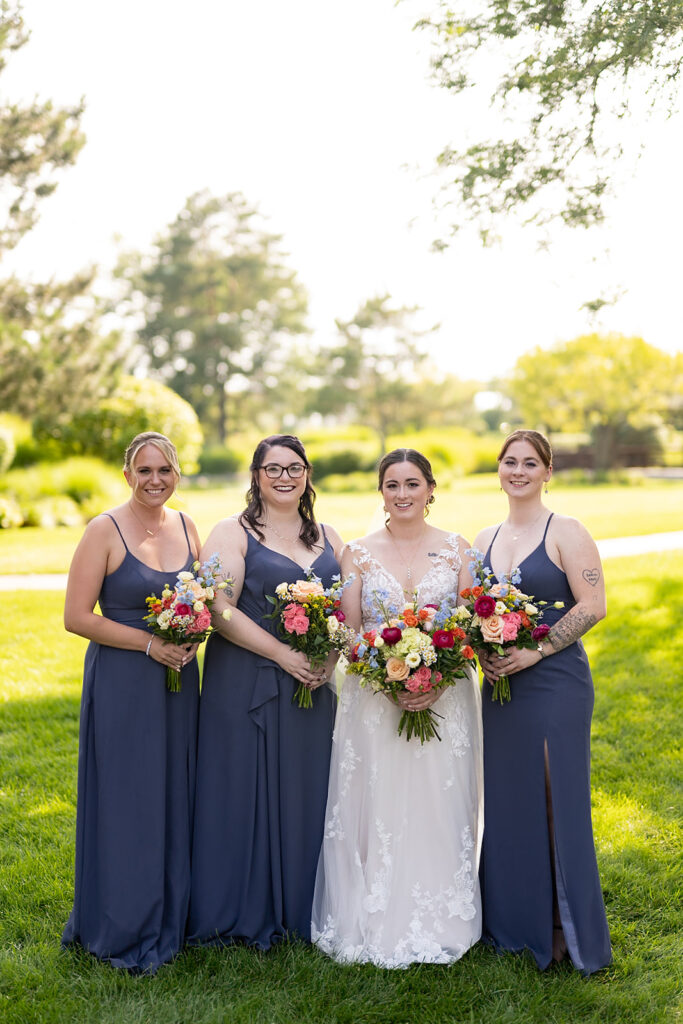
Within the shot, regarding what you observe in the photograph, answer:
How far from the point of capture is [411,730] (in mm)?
4266

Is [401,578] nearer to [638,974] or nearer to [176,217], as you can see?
[638,974]

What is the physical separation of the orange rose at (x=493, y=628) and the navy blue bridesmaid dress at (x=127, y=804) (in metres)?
1.51

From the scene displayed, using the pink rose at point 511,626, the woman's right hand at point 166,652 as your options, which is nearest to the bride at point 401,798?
the pink rose at point 511,626

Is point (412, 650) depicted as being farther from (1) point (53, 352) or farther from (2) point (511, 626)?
(1) point (53, 352)

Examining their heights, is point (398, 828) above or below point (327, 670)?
below

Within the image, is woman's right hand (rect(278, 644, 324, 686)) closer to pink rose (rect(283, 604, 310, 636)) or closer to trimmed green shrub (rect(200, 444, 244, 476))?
pink rose (rect(283, 604, 310, 636))

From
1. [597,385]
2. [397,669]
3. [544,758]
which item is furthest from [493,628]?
[597,385]

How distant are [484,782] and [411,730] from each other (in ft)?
1.61

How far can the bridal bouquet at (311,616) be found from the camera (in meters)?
4.07

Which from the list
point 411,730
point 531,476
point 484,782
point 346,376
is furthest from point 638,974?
point 346,376

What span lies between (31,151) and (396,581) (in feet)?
73.4

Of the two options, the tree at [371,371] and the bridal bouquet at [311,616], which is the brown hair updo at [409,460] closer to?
the bridal bouquet at [311,616]

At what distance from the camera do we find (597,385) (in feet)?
137

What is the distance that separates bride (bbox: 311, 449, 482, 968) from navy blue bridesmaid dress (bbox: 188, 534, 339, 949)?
0.17 m
